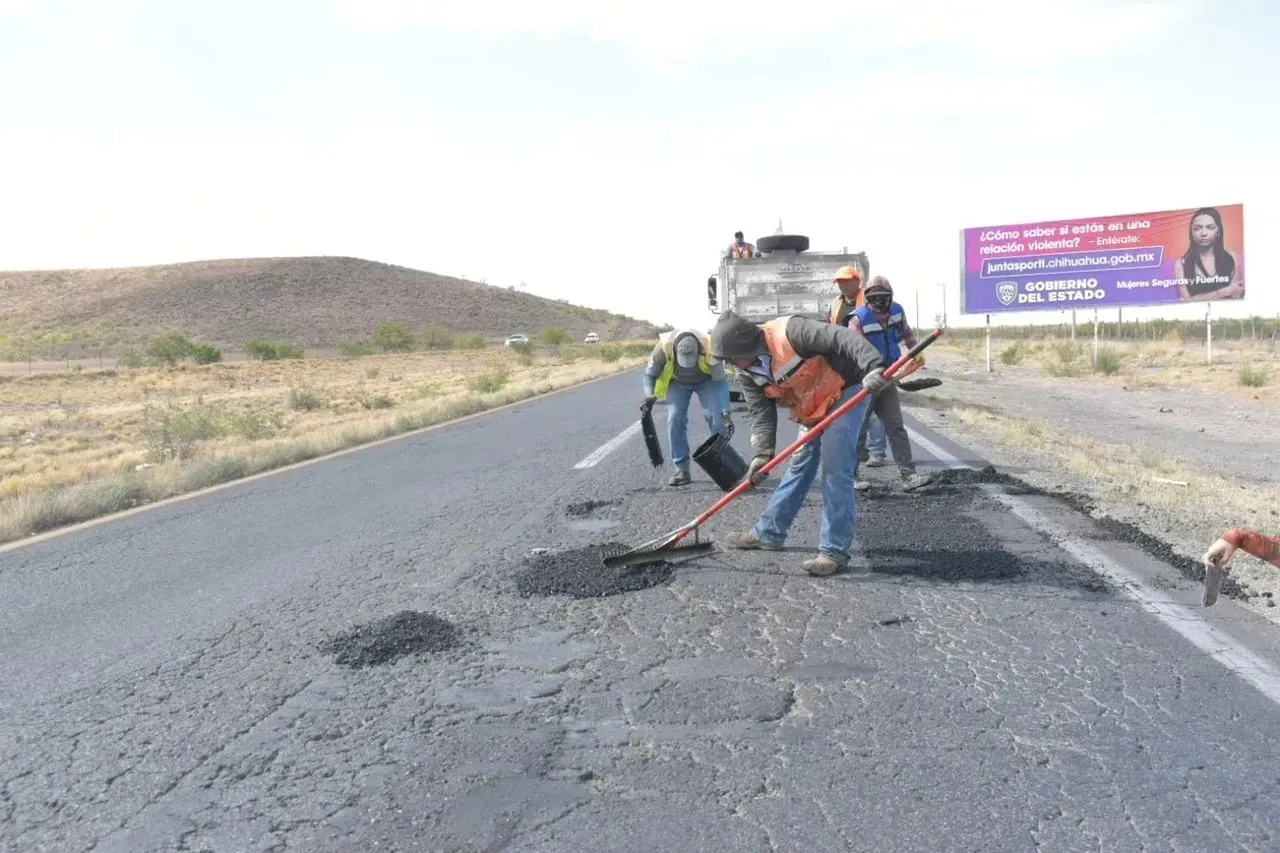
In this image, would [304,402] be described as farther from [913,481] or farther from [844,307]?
[913,481]

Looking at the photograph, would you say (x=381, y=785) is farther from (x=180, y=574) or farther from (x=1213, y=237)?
(x=1213, y=237)

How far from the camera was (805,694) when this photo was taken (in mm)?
4117

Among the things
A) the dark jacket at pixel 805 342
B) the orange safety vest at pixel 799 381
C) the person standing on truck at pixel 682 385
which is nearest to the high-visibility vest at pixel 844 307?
the person standing on truck at pixel 682 385

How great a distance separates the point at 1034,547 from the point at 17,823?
5.44 m

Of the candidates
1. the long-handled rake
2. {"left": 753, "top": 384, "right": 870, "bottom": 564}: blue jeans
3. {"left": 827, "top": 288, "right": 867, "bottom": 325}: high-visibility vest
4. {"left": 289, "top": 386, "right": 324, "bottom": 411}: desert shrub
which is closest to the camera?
the long-handled rake

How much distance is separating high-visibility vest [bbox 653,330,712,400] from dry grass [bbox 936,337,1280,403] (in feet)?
65.7

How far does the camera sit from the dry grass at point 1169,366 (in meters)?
27.5

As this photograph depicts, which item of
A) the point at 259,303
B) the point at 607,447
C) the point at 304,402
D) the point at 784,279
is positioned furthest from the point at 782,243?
the point at 259,303

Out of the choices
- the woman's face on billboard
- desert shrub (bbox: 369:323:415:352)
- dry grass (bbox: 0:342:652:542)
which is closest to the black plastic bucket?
dry grass (bbox: 0:342:652:542)

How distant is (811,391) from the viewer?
6.16 metres

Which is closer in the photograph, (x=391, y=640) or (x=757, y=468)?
(x=391, y=640)

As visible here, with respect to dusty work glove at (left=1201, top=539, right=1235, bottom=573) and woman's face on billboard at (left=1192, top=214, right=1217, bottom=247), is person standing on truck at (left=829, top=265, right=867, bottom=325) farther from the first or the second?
woman's face on billboard at (left=1192, top=214, right=1217, bottom=247)

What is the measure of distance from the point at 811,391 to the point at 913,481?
3.00 metres

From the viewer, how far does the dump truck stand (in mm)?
16734
